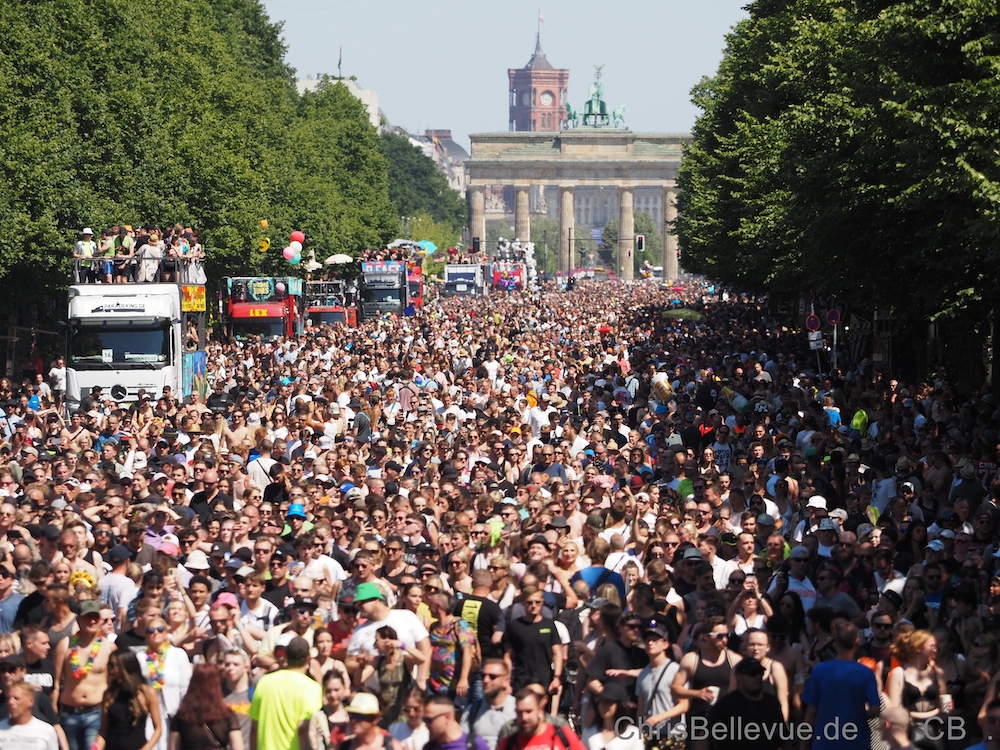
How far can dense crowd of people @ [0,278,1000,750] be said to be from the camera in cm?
920

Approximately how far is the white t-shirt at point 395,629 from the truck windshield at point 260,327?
44.3 m

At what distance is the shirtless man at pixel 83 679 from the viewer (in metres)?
9.70

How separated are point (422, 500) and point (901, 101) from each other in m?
10.0

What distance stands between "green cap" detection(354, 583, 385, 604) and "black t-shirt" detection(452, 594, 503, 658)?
1.72 feet

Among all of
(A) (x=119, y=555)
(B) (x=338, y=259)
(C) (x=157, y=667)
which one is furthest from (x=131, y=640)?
(B) (x=338, y=259)

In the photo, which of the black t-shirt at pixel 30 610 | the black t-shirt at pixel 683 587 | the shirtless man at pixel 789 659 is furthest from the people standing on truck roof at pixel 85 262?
the shirtless man at pixel 789 659

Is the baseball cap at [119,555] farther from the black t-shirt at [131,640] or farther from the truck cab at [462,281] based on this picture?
the truck cab at [462,281]

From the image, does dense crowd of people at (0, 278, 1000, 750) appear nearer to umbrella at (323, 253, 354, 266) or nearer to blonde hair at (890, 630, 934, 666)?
blonde hair at (890, 630, 934, 666)

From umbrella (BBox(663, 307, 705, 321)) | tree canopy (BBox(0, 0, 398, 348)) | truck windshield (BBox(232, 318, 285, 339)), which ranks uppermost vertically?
tree canopy (BBox(0, 0, 398, 348))

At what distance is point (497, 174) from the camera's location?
175625mm

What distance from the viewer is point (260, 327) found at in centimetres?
5469

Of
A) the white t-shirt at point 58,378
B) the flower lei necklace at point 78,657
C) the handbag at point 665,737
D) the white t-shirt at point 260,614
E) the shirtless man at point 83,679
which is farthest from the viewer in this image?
the white t-shirt at point 58,378

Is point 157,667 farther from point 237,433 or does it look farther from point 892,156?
point 892,156

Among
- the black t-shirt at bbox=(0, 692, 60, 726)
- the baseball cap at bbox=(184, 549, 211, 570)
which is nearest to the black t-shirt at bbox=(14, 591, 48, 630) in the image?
the baseball cap at bbox=(184, 549, 211, 570)
